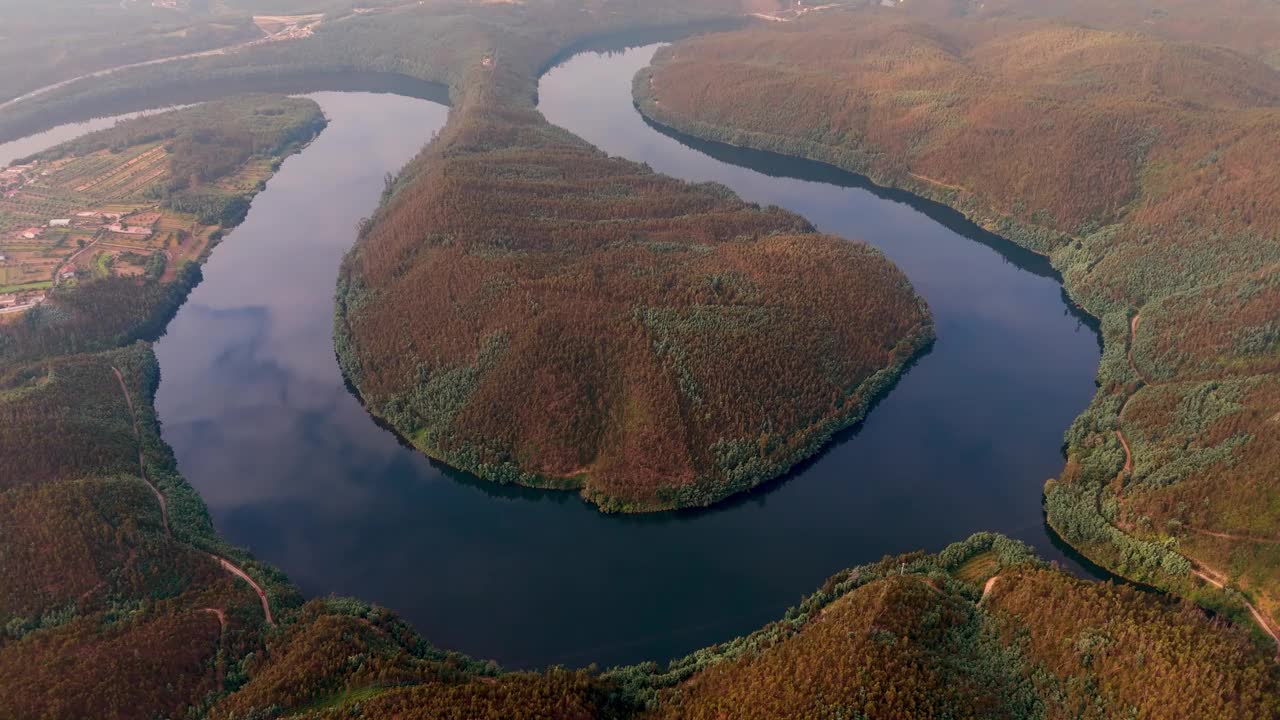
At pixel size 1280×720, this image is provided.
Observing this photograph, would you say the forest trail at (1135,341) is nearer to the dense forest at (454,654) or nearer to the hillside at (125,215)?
the dense forest at (454,654)

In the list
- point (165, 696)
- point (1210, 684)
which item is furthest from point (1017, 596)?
point (165, 696)

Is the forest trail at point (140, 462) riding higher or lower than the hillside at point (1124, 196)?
lower

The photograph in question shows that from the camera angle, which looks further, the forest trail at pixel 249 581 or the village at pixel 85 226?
the village at pixel 85 226

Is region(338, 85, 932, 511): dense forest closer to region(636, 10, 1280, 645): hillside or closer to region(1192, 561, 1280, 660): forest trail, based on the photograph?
region(636, 10, 1280, 645): hillside

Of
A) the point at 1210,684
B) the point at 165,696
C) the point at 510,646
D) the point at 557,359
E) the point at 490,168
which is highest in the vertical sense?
the point at 490,168

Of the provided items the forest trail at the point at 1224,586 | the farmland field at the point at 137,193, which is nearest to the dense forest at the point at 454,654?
the forest trail at the point at 1224,586

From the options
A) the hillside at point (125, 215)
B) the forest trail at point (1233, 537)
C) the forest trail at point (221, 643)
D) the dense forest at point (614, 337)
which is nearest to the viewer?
the forest trail at point (221, 643)

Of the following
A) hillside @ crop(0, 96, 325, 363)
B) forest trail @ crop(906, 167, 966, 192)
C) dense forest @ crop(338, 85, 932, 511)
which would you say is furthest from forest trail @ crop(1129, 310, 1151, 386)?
hillside @ crop(0, 96, 325, 363)

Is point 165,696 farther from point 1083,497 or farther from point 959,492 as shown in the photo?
point 1083,497

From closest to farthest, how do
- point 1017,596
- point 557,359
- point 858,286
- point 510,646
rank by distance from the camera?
1. point 1017,596
2. point 510,646
3. point 557,359
4. point 858,286

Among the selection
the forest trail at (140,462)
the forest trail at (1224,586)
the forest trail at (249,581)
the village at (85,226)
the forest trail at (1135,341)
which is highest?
the village at (85,226)
